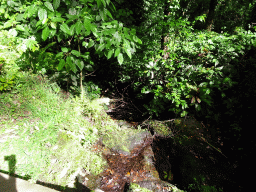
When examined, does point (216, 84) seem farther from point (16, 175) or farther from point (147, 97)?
point (16, 175)

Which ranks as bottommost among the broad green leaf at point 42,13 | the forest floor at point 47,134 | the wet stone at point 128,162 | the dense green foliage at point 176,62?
the wet stone at point 128,162

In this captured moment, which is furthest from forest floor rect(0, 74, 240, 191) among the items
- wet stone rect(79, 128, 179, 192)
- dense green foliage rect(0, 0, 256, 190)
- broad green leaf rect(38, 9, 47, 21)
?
broad green leaf rect(38, 9, 47, 21)

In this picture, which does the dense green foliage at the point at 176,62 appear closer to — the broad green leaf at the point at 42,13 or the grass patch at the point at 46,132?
the grass patch at the point at 46,132

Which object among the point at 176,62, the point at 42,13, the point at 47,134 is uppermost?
the point at 42,13

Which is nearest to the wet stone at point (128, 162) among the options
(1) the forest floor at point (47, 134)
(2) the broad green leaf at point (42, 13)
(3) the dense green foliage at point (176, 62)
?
(1) the forest floor at point (47, 134)

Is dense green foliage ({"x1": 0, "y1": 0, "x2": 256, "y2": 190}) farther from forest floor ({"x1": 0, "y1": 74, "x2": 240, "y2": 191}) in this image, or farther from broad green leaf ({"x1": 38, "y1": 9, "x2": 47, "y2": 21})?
broad green leaf ({"x1": 38, "y1": 9, "x2": 47, "y2": 21})

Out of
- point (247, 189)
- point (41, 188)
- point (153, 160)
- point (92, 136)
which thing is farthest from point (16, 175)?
point (247, 189)

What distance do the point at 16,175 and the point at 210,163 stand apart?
2976 millimetres

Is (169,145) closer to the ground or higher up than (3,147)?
closer to the ground

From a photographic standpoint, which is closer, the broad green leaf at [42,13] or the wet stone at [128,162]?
the broad green leaf at [42,13]

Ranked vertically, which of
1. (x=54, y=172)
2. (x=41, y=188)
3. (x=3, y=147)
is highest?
(x=3, y=147)

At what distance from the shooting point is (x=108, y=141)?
116 inches

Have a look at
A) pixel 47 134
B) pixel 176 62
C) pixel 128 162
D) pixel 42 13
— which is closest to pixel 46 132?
pixel 47 134

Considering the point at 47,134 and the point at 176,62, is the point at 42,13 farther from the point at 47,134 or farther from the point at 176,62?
the point at 176,62
